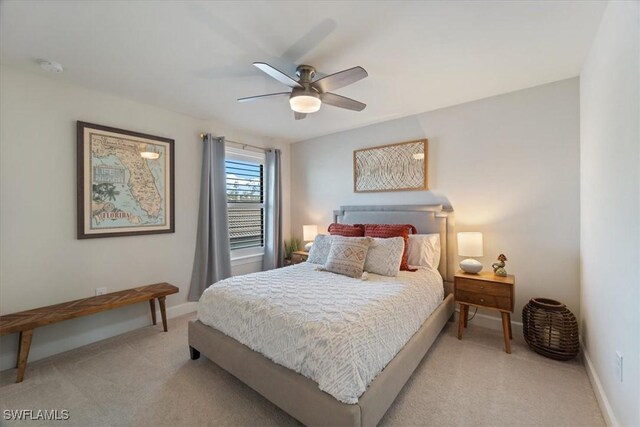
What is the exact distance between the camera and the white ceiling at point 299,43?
1.61m

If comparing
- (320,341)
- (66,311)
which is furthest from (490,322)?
(66,311)

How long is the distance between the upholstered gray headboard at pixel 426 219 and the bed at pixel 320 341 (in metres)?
0.47

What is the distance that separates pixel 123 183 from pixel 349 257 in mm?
2571

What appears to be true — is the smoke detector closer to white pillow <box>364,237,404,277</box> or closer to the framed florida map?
the framed florida map

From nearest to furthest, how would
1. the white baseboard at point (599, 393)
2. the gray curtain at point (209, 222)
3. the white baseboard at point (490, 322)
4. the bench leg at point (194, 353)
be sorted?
the white baseboard at point (599, 393)
the bench leg at point (194, 353)
the white baseboard at point (490, 322)
the gray curtain at point (209, 222)

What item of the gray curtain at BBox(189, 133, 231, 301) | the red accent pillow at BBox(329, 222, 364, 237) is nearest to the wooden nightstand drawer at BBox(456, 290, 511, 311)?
the red accent pillow at BBox(329, 222, 364, 237)

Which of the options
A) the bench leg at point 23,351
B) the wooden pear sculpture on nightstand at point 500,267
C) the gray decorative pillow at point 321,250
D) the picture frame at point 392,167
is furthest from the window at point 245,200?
the wooden pear sculpture on nightstand at point 500,267

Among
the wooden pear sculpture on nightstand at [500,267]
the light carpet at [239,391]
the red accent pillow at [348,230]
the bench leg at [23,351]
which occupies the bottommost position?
the light carpet at [239,391]

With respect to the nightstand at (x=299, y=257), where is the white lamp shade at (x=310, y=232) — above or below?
above

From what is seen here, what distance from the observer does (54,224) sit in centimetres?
249

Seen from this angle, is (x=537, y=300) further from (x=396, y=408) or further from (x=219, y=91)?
(x=219, y=91)

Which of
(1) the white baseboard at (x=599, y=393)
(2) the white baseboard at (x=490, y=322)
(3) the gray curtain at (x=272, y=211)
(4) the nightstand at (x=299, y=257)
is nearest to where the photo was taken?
(1) the white baseboard at (x=599, y=393)

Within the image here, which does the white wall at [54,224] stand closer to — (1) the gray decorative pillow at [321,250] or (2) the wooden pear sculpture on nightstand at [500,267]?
(1) the gray decorative pillow at [321,250]

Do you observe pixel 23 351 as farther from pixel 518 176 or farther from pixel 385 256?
pixel 518 176
